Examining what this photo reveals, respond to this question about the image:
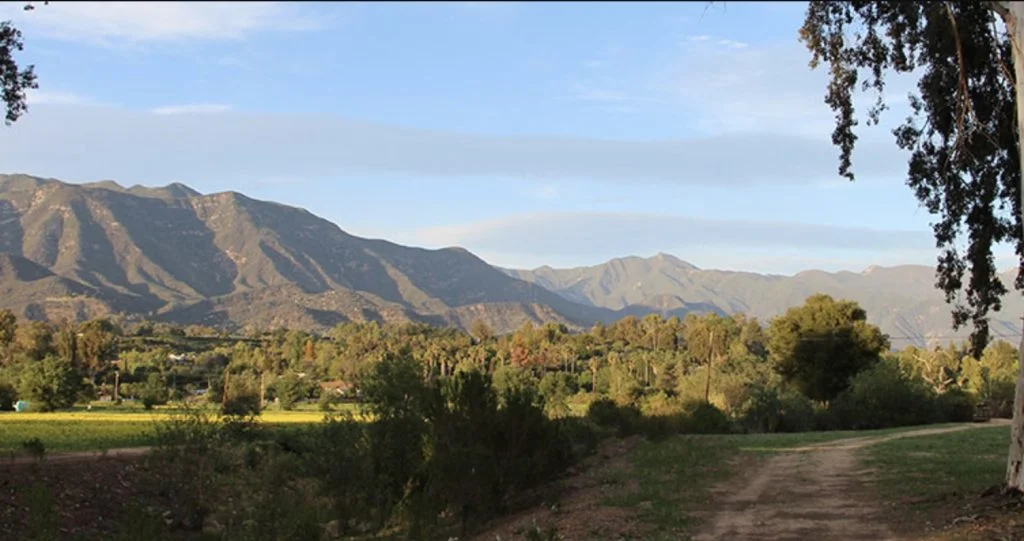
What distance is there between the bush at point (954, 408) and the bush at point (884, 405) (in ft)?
1.55

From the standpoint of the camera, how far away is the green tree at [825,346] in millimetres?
57469

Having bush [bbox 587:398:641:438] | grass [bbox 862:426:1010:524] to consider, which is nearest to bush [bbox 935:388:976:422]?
grass [bbox 862:426:1010:524]

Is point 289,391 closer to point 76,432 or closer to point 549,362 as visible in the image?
point 549,362

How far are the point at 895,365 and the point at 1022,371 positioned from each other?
44.3 metres

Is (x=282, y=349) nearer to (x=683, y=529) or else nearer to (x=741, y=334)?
(x=741, y=334)

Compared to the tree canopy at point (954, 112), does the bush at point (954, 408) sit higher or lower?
lower

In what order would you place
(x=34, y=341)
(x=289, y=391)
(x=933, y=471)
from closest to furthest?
1. (x=933, y=471)
2. (x=289, y=391)
3. (x=34, y=341)

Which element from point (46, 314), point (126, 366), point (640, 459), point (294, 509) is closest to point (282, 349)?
point (126, 366)

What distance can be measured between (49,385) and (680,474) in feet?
179

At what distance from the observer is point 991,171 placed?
17125mm

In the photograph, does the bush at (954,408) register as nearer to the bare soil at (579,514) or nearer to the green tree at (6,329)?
the bare soil at (579,514)

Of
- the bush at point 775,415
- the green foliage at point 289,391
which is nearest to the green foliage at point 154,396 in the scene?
the green foliage at point 289,391

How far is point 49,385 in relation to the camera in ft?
202

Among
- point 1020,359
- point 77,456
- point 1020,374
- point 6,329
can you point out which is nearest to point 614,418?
point 77,456
